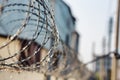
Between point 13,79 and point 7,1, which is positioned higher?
point 7,1

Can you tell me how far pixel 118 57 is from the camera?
12.5 meters

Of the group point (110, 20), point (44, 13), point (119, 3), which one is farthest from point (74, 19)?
point (44, 13)

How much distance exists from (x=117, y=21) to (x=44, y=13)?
9.53m

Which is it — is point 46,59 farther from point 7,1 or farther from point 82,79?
point 82,79

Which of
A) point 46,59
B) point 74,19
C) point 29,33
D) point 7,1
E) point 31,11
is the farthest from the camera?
point 74,19

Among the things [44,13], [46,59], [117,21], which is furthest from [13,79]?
[117,21]

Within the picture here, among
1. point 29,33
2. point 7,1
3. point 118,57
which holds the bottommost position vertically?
point 118,57

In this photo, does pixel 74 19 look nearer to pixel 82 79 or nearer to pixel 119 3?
pixel 82 79

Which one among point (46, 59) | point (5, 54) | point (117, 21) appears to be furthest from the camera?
point (117, 21)

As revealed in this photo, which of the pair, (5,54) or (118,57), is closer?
(5,54)

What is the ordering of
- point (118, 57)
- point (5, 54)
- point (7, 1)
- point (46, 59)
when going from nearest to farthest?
1. point (46, 59)
2. point (7, 1)
3. point (5, 54)
4. point (118, 57)

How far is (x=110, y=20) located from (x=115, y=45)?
59.5 feet

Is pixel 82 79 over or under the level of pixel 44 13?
under

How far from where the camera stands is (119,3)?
13758 mm
